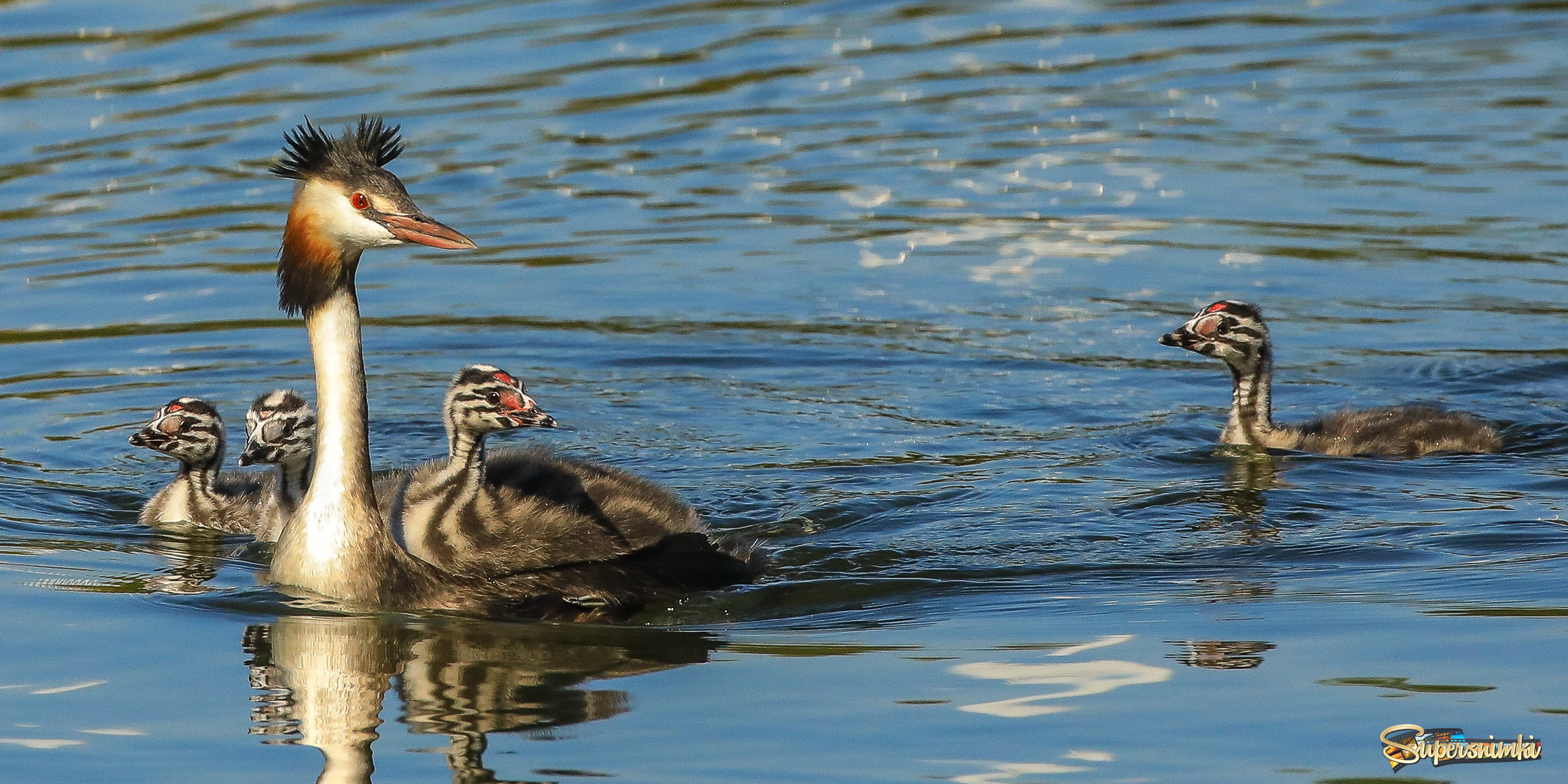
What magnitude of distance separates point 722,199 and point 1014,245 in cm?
222

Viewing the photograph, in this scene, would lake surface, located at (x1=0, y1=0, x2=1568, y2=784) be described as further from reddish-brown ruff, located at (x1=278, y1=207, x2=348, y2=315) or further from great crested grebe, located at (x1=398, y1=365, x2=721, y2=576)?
reddish-brown ruff, located at (x1=278, y1=207, x2=348, y2=315)

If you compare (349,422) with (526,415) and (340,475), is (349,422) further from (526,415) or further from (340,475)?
(526,415)

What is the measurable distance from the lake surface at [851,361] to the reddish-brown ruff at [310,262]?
1.13 m

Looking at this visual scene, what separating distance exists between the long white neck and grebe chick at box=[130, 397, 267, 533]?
1914 mm

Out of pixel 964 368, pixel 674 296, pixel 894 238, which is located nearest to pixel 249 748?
pixel 964 368

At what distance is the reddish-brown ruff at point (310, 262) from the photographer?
7.43 meters

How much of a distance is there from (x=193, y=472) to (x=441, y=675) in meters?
3.04

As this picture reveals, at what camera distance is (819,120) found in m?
16.8

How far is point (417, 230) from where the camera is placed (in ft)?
23.9

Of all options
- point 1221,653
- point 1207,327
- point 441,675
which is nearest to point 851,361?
point 1207,327

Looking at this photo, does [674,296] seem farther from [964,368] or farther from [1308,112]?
[1308,112]

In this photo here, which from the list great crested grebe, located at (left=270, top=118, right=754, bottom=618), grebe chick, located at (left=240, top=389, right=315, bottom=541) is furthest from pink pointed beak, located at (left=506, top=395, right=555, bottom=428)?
grebe chick, located at (left=240, top=389, right=315, bottom=541)

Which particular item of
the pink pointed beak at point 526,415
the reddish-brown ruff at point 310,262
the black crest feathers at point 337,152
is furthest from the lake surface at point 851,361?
the black crest feathers at point 337,152

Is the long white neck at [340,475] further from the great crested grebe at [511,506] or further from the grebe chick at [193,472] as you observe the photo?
the grebe chick at [193,472]
